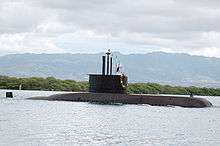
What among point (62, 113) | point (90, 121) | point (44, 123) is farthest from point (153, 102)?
point (44, 123)

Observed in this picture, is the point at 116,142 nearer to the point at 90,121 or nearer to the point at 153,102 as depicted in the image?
the point at 90,121

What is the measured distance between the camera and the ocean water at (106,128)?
127ft

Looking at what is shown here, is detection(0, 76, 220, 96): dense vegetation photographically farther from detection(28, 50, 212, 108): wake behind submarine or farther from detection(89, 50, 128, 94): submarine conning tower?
detection(89, 50, 128, 94): submarine conning tower

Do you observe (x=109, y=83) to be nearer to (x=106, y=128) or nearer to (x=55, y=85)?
(x=106, y=128)

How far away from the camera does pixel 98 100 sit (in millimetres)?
72562

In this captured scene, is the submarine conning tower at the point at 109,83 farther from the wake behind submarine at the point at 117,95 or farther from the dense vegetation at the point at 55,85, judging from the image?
the dense vegetation at the point at 55,85

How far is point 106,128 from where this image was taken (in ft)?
157

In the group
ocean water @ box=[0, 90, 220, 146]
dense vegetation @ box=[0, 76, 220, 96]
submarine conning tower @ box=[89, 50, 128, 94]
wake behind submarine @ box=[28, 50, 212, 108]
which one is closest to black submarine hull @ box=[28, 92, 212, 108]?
wake behind submarine @ box=[28, 50, 212, 108]

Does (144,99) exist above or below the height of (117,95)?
below

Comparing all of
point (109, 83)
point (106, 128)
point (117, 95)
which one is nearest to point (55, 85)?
point (109, 83)

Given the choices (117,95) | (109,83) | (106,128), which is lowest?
(106,128)

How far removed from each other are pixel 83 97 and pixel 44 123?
24.8m

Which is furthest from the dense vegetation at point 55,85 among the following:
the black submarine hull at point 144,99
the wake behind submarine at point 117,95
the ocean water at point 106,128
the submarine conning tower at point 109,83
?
the ocean water at point 106,128

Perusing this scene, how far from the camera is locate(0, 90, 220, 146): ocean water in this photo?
127ft
